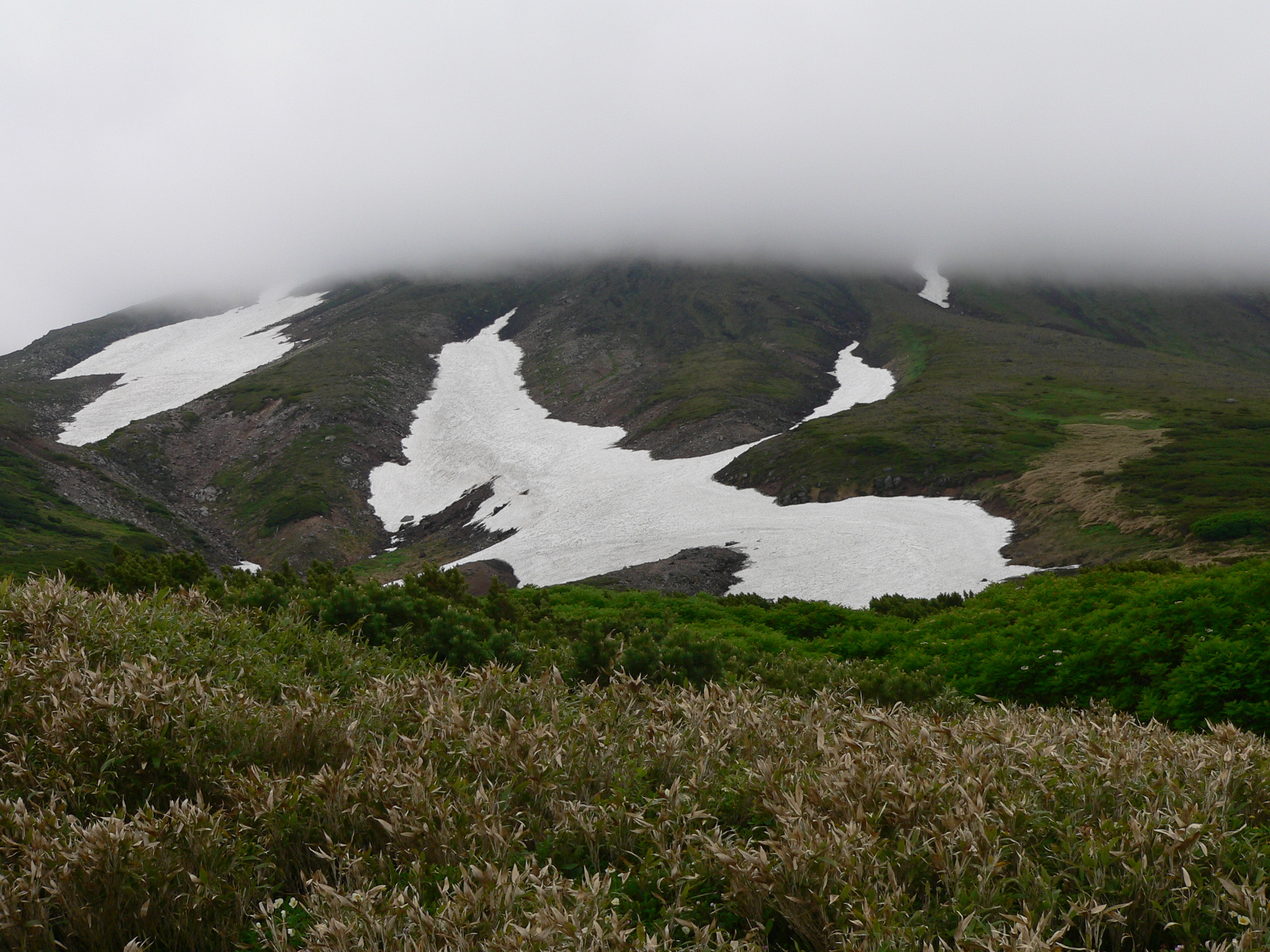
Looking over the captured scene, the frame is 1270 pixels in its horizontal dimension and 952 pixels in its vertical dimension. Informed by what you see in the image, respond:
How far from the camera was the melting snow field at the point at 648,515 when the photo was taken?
39438 millimetres

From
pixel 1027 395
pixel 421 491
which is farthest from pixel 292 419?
pixel 1027 395

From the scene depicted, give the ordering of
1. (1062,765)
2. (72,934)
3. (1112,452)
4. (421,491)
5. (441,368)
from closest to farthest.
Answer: (72,934) < (1062,765) < (1112,452) < (421,491) < (441,368)

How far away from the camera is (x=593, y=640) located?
31.0 feet

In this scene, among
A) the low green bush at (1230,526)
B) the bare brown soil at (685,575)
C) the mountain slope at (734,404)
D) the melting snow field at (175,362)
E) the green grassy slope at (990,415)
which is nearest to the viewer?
the low green bush at (1230,526)

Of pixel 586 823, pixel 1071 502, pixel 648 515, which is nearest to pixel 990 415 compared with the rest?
pixel 1071 502

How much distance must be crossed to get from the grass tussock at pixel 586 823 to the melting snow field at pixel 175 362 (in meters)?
104

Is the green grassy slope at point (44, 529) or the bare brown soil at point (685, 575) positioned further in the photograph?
the green grassy slope at point (44, 529)

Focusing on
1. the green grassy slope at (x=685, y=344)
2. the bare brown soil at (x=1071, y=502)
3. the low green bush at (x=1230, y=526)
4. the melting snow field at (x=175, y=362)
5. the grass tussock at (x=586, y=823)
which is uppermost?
the melting snow field at (x=175, y=362)

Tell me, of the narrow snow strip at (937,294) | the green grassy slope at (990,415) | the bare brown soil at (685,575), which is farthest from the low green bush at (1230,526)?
the narrow snow strip at (937,294)

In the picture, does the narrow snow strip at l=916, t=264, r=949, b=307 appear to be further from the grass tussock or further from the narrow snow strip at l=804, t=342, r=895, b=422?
the grass tussock

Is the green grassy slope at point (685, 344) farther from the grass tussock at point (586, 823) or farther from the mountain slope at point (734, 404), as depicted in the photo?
the grass tussock at point (586, 823)

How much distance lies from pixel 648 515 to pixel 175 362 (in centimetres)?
10890

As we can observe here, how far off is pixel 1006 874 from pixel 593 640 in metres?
6.03

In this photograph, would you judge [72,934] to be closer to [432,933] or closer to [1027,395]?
[432,933]
